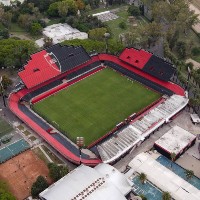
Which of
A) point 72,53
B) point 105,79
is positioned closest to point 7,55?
point 72,53

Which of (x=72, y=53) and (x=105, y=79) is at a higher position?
(x=72, y=53)

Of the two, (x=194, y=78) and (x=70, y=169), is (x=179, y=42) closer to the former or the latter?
(x=194, y=78)

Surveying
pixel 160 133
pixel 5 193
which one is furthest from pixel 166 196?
pixel 5 193

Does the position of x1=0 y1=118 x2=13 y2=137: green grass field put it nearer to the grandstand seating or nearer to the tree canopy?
the grandstand seating

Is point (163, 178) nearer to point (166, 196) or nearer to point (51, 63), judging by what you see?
point (166, 196)

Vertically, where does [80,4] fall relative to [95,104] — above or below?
above

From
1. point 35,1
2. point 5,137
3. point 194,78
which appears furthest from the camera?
point 35,1

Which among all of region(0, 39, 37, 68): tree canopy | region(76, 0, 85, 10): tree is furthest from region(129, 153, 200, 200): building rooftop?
region(76, 0, 85, 10): tree

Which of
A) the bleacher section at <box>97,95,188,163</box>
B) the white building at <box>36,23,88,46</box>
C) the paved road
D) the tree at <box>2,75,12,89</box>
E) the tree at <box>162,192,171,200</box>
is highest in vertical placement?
the tree at <box>2,75,12,89</box>
